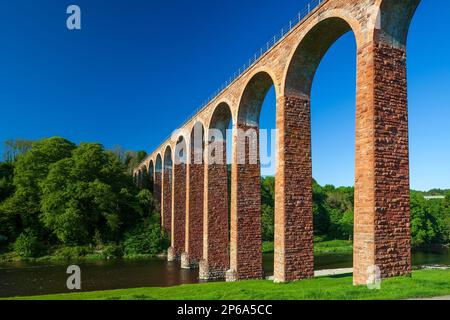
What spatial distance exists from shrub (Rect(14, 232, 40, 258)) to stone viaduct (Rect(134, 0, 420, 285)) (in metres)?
13.5

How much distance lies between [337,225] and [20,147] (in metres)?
47.5

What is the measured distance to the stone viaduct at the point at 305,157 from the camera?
945 cm

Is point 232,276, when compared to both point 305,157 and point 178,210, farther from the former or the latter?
point 178,210

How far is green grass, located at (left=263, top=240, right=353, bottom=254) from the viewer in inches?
1410

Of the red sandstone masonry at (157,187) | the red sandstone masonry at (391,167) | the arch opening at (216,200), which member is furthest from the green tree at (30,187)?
the red sandstone masonry at (391,167)

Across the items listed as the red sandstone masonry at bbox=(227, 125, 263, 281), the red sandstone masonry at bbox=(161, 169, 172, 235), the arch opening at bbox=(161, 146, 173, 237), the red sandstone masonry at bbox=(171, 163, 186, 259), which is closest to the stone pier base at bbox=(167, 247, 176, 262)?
the red sandstone masonry at bbox=(171, 163, 186, 259)

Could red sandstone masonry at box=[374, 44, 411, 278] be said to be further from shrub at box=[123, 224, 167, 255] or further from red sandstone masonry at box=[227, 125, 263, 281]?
shrub at box=[123, 224, 167, 255]

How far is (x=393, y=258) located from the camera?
9.37m

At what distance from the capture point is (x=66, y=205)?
29.1 m

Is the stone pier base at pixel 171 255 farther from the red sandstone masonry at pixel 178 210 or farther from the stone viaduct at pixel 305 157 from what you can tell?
the stone viaduct at pixel 305 157

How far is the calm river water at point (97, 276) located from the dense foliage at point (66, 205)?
363cm

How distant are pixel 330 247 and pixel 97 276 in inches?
1011
